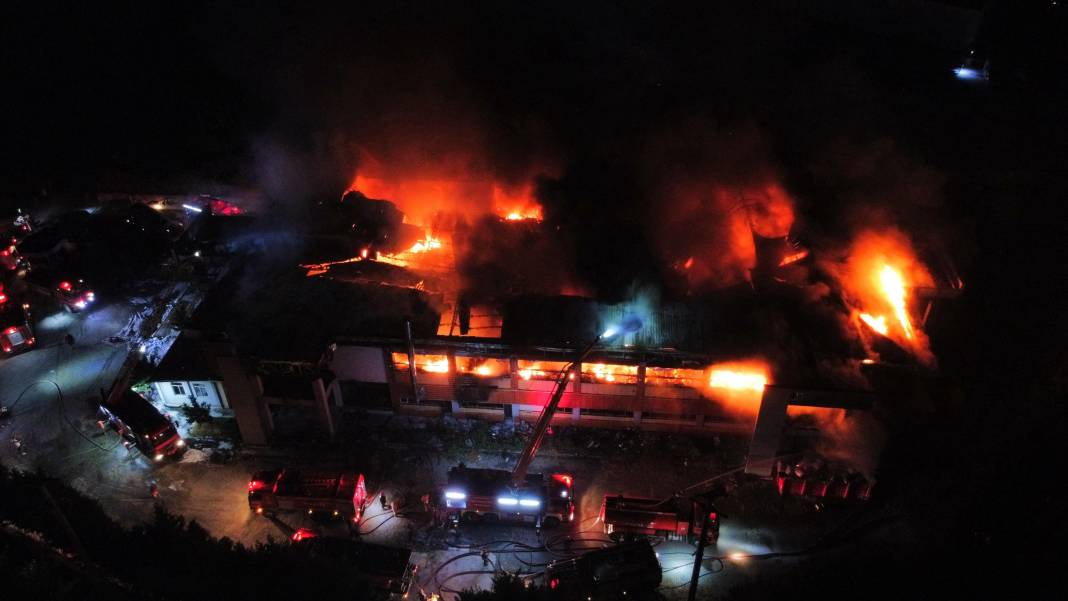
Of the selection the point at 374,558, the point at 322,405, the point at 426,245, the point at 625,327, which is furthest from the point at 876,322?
the point at 322,405

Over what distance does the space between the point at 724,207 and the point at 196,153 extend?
4136cm

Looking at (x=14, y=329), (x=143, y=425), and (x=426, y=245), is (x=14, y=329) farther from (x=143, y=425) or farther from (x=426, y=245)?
(x=426, y=245)

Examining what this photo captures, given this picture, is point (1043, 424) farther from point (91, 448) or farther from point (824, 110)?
point (91, 448)

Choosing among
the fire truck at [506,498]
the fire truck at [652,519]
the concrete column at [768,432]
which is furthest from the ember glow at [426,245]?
the concrete column at [768,432]

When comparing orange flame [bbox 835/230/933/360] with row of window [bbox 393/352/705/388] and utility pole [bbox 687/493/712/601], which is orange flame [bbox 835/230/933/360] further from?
utility pole [bbox 687/493/712/601]

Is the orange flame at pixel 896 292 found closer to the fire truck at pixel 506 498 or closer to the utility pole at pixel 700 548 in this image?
the utility pole at pixel 700 548

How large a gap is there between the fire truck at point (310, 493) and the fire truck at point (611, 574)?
23.1 feet

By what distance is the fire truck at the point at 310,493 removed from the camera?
19.4 metres

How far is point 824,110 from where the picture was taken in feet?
118

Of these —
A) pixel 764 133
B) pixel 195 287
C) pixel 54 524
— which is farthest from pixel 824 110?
pixel 54 524

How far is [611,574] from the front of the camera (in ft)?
56.7

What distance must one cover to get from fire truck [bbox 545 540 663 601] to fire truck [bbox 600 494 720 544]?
1.14 meters

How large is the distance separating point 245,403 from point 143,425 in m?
4.04

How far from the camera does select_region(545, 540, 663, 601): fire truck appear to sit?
17.1 metres
